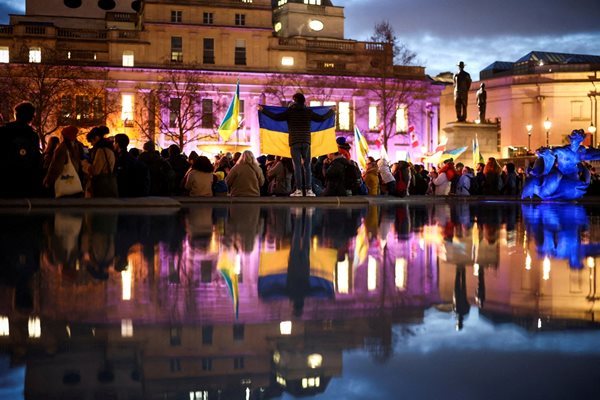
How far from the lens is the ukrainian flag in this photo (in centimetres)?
1956

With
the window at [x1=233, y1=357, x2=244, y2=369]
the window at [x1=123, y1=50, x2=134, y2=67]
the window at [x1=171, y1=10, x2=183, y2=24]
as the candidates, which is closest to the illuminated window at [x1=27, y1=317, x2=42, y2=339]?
the window at [x1=233, y1=357, x2=244, y2=369]

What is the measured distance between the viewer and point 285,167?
1922 cm

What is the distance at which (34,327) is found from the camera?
2920mm

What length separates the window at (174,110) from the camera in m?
60.0

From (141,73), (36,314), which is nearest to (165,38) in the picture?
(141,73)

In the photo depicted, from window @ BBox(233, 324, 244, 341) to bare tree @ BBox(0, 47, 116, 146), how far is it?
46927 mm

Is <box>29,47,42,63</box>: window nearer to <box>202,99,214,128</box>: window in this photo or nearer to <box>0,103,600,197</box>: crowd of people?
<box>202,99,214,128</box>: window

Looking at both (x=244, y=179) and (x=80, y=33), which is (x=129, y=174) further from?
(x=80, y=33)

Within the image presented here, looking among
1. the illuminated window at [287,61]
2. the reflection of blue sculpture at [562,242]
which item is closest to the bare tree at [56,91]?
the illuminated window at [287,61]

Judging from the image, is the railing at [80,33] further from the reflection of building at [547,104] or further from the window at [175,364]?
the window at [175,364]

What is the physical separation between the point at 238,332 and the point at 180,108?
5868 cm

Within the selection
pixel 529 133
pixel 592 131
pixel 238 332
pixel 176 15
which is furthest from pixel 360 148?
pixel 529 133

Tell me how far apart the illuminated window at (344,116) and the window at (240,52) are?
8525mm

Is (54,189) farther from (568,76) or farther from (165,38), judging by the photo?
(568,76)
